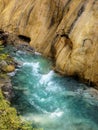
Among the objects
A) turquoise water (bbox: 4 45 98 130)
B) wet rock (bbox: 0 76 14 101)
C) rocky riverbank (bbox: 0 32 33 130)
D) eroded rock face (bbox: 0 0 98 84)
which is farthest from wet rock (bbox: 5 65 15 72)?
eroded rock face (bbox: 0 0 98 84)

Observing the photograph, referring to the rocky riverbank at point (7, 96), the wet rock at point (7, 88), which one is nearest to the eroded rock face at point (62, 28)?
the rocky riverbank at point (7, 96)

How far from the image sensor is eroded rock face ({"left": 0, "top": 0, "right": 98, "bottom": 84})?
974 inches

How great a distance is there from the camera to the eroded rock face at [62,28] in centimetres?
2475

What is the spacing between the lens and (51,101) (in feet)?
A: 71.4

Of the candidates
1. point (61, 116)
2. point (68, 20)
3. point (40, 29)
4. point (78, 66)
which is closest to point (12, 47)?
point (40, 29)

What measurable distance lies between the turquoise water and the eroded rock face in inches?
56.9

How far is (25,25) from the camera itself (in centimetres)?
3675

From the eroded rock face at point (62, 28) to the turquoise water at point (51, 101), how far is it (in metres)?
1.44

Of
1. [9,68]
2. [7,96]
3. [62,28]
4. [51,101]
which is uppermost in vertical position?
[62,28]

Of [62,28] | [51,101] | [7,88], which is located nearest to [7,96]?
[7,88]

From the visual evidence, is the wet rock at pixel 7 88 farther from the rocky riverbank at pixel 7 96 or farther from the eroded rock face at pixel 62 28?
the eroded rock face at pixel 62 28

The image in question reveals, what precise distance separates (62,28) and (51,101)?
9413mm

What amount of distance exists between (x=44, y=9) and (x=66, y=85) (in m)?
13.8

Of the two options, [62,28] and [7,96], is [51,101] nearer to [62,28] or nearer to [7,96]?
[7,96]
